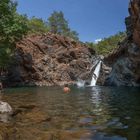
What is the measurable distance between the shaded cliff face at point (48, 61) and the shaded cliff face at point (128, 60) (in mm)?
13324

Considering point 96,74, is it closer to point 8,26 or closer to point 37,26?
point 8,26

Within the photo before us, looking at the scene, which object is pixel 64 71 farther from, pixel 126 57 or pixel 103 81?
pixel 126 57

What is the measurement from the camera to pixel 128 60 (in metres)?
55.8

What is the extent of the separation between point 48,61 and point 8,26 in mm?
24144

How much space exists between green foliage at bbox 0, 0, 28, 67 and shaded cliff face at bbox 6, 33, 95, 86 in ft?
42.1

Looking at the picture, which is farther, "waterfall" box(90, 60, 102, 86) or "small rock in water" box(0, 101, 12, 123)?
"waterfall" box(90, 60, 102, 86)

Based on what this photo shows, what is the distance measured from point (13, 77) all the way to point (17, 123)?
51.4m

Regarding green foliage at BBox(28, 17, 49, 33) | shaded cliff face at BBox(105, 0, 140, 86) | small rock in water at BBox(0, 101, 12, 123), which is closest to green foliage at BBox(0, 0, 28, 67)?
shaded cliff face at BBox(105, 0, 140, 86)

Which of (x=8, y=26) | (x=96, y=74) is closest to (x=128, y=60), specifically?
(x=96, y=74)

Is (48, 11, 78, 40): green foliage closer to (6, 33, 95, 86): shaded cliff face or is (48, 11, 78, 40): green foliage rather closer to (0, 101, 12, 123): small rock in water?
(6, 33, 95, 86): shaded cliff face

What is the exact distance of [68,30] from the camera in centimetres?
12250

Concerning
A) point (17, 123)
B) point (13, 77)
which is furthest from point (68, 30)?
point (17, 123)

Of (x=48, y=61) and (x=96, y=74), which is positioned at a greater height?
(x=48, y=61)

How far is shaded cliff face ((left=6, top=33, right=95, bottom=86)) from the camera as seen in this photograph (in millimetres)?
65312
